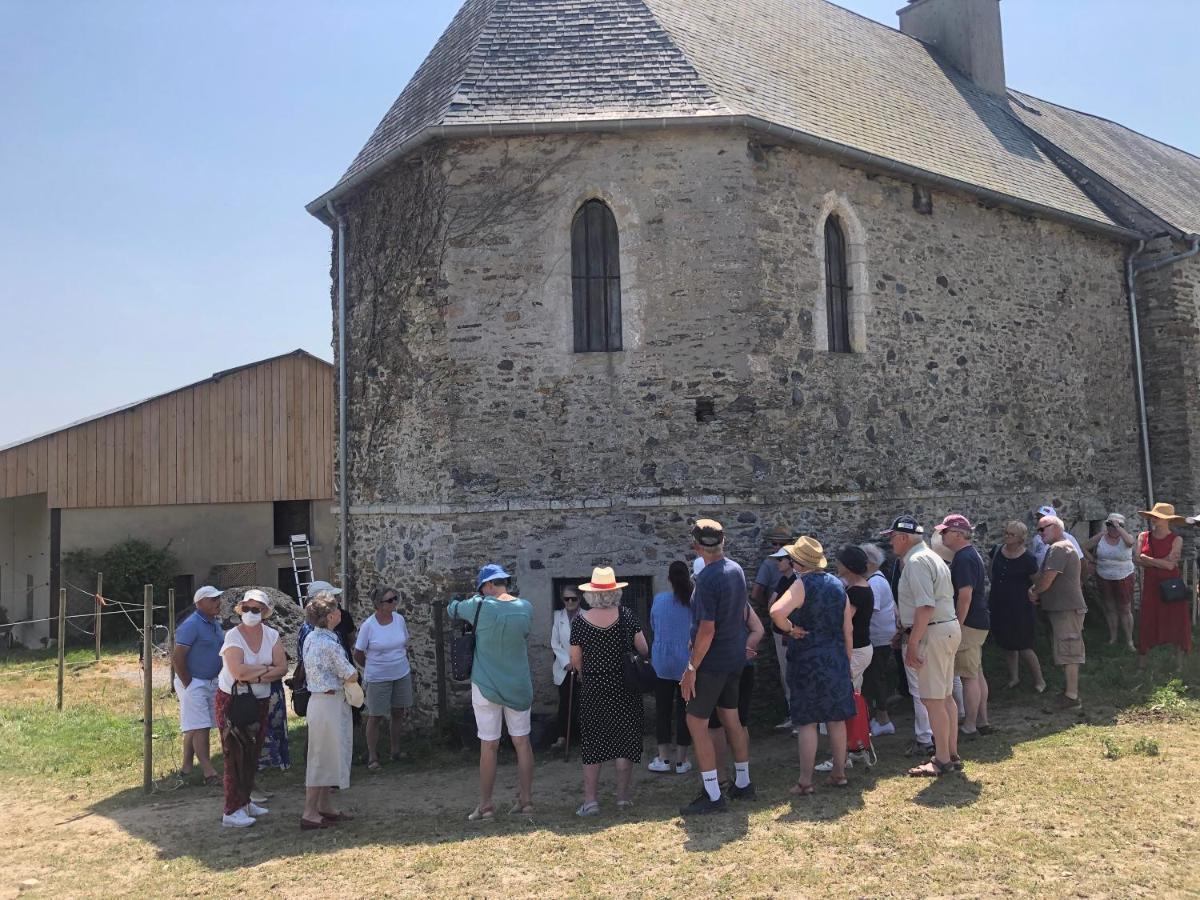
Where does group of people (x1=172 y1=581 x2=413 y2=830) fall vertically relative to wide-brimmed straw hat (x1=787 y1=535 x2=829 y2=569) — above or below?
below

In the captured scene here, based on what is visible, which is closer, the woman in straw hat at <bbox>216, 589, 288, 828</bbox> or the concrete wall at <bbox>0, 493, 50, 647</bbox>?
the woman in straw hat at <bbox>216, 589, 288, 828</bbox>

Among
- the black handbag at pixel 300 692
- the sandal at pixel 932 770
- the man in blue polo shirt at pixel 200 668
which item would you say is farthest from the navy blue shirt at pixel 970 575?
the man in blue polo shirt at pixel 200 668

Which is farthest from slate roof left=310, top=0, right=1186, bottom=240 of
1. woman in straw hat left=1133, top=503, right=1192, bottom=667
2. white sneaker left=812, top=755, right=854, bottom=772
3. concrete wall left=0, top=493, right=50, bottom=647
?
concrete wall left=0, top=493, right=50, bottom=647

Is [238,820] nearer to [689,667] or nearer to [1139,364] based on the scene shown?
[689,667]

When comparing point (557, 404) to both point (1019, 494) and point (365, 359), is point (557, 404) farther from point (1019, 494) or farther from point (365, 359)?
point (1019, 494)

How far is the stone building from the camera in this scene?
29.1 feet

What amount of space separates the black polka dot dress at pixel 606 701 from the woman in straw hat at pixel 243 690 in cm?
225

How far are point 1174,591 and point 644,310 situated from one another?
5.61m

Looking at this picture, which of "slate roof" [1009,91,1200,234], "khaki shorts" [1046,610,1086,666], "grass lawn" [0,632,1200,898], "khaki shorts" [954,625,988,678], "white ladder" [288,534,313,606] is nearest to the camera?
"grass lawn" [0,632,1200,898]

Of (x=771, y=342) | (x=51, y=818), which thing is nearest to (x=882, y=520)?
(x=771, y=342)

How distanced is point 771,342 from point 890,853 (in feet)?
17.6

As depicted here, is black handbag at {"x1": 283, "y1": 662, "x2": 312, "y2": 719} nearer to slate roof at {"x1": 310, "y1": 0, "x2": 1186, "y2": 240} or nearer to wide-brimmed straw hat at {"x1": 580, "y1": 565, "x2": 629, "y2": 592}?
wide-brimmed straw hat at {"x1": 580, "y1": 565, "x2": 629, "y2": 592}

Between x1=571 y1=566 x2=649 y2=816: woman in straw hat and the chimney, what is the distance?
1446 cm

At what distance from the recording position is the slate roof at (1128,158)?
14570mm
